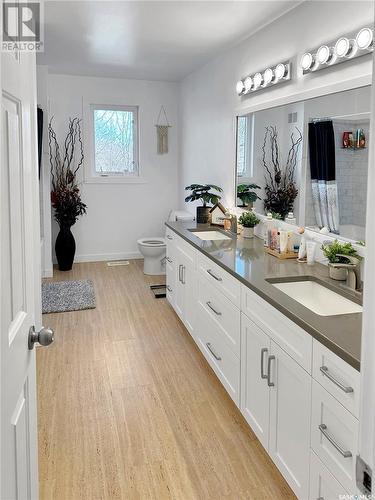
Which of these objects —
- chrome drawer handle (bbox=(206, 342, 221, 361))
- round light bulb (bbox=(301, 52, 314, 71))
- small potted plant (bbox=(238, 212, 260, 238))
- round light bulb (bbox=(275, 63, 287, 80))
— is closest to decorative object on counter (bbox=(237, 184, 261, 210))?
small potted plant (bbox=(238, 212, 260, 238))

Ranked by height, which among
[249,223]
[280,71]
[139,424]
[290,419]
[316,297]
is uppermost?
[280,71]

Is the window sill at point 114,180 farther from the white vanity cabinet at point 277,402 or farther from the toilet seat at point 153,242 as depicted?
the white vanity cabinet at point 277,402

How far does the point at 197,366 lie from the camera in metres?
3.20

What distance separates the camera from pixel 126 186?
20.5 ft

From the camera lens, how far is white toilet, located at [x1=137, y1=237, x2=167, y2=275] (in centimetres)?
546

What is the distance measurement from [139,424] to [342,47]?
2.35 m

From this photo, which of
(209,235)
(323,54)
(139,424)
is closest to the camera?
(139,424)

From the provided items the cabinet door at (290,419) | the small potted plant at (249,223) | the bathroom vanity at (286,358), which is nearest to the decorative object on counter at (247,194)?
the small potted plant at (249,223)

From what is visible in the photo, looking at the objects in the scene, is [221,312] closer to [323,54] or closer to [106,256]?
[323,54]

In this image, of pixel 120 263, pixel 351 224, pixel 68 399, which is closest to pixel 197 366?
pixel 68 399

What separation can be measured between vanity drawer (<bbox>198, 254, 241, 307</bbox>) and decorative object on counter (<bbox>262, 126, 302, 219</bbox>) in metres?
0.70

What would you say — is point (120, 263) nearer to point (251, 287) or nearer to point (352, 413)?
point (251, 287)

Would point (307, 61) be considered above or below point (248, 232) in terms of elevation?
above

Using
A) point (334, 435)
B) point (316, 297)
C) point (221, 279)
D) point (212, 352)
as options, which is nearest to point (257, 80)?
point (221, 279)
